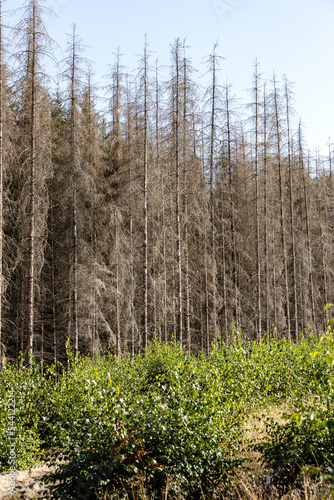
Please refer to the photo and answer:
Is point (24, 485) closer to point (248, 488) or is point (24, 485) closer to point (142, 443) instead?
point (142, 443)

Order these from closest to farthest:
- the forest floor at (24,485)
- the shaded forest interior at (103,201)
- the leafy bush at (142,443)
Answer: the leafy bush at (142,443)
the forest floor at (24,485)
the shaded forest interior at (103,201)

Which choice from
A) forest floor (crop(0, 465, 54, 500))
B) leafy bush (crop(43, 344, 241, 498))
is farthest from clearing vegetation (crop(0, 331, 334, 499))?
forest floor (crop(0, 465, 54, 500))

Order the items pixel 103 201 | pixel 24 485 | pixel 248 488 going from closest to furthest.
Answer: pixel 248 488 < pixel 24 485 < pixel 103 201

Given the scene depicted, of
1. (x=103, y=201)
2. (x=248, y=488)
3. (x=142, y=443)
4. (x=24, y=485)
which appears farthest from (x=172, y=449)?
(x=103, y=201)

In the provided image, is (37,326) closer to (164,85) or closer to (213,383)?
(164,85)

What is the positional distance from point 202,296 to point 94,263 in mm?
7748

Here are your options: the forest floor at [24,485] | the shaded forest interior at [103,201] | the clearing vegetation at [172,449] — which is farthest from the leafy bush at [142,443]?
the shaded forest interior at [103,201]

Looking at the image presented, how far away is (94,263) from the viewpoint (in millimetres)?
17094

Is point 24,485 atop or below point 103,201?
below

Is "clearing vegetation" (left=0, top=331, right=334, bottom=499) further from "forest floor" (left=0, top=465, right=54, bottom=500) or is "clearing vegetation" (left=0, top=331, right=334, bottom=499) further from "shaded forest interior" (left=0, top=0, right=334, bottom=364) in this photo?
"shaded forest interior" (left=0, top=0, right=334, bottom=364)

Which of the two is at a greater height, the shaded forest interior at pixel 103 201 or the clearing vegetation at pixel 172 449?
the shaded forest interior at pixel 103 201

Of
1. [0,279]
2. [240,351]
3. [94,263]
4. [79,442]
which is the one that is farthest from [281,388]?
[94,263]

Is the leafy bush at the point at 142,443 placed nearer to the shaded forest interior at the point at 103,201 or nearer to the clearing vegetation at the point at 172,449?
the clearing vegetation at the point at 172,449

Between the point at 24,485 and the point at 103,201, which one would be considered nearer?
the point at 24,485
